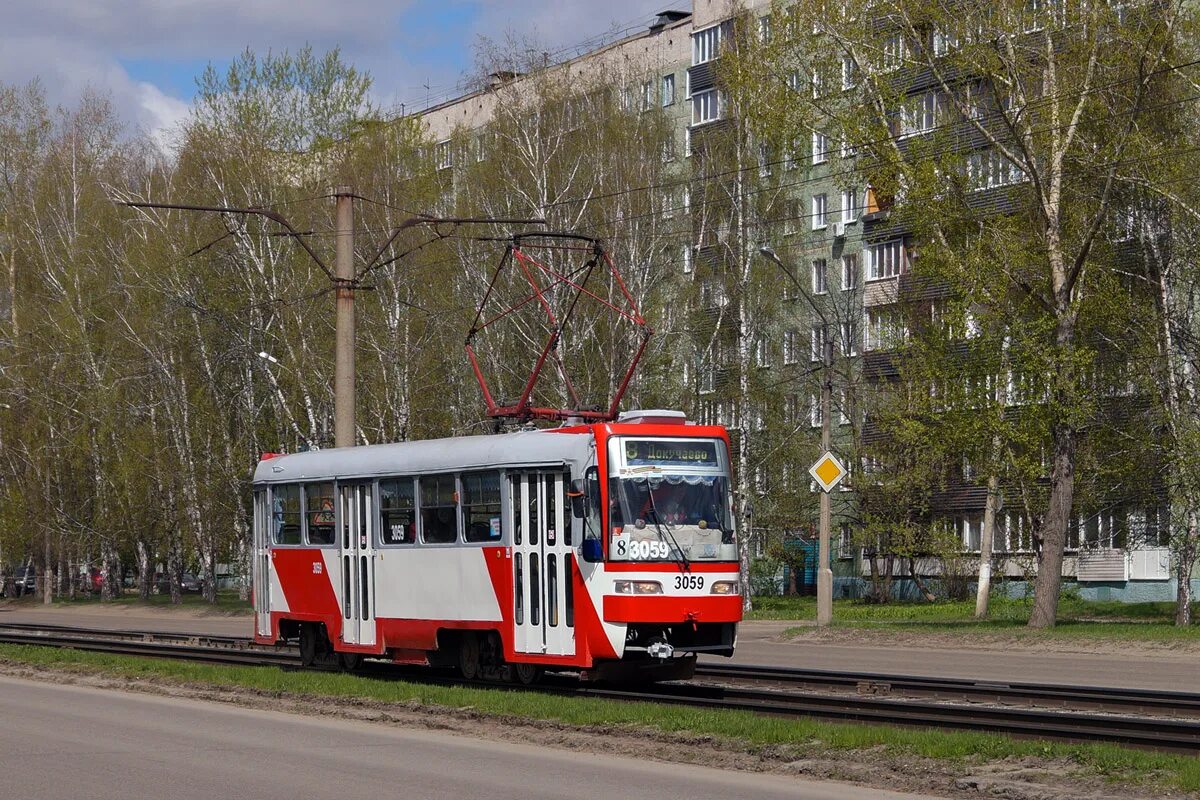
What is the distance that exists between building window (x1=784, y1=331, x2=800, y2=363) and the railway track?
32.1 meters

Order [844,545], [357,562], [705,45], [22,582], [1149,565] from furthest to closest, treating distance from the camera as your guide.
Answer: [22,582] < [705,45] < [844,545] < [1149,565] < [357,562]

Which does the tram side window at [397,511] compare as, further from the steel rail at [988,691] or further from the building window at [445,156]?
the building window at [445,156]

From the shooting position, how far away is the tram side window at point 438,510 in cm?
2122

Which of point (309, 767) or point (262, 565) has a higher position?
point (262, 565)

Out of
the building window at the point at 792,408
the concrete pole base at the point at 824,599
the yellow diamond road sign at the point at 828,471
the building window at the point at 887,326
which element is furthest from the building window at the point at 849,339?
the yellow diamond road sign at the point at 828,471

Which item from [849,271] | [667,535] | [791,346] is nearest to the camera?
[667,535]

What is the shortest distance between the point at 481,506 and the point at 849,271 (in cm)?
4163

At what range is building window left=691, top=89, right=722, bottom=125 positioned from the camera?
65.1 meters

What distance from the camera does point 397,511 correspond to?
2231 cm

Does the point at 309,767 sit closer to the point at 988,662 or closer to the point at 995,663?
the point at 995,663

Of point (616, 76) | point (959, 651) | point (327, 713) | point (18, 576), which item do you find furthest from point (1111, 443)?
point (18, 576)

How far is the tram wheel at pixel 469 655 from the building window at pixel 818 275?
4123 centimetres

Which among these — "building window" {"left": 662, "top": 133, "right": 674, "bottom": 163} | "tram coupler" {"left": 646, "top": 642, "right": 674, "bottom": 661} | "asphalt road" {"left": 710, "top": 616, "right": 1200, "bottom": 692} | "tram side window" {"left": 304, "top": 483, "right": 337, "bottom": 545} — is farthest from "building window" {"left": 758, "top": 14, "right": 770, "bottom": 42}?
"tram coupler" {"left": 646, "top": 642, "right": 674, "bottom": 661}

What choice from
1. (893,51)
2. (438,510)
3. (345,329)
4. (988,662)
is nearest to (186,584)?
(893,51)
